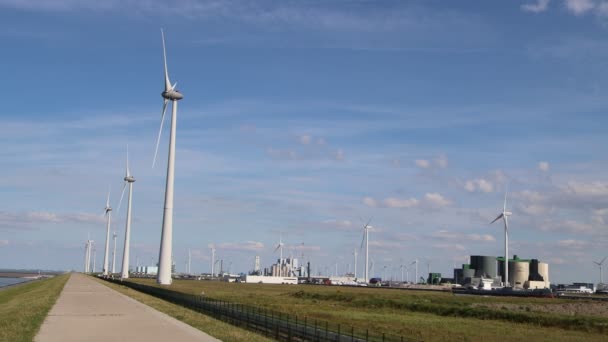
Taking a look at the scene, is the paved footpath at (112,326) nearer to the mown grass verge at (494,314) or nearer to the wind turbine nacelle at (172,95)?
the mown grass verge at (494,314)

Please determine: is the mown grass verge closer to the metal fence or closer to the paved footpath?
the metal fence

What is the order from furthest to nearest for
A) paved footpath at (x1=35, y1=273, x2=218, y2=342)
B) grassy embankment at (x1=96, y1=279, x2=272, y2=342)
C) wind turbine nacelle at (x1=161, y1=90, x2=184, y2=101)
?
wind turbine nacelle at (x1=161, y1=90, x2=184, y2=101) < grassy embankment at (x1=96, y1=279, x2=272, y2=342) < paved footpath at (x1=35, y1=273, x2=218, y2=342)

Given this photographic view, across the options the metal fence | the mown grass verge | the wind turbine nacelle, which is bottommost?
the mown grass verge

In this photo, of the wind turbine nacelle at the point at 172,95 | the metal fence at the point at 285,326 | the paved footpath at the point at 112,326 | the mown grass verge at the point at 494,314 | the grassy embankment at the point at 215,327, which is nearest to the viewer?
the metal fence at the point at 285,326

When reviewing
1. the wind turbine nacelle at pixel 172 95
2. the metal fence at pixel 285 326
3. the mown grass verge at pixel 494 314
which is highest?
the wind turbine nacelle at pixel 172 95

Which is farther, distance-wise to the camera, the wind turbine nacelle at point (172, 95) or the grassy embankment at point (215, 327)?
the wind turbine nacelle at point (172, 95)

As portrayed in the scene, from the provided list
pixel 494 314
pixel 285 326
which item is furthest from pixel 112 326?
pixel 494 314

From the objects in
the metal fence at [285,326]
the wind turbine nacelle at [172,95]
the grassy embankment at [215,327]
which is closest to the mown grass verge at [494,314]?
the metal fence at [285,326]

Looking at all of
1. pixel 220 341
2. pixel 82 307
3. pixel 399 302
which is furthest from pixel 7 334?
pixel 399 302

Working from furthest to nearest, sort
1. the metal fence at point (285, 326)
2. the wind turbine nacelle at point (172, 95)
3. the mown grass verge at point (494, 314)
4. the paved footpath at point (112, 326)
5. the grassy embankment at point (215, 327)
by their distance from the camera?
the wind turbine nacelle at point (172, 95) < the mown grass verge at point (494, 314) < the grassy embankment at point (215, 327) < the paved footpath at point (112, 326) < the metal fence at point (285, 326)

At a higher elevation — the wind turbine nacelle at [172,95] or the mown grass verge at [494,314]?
the wind turbine nacelle at [172,95]

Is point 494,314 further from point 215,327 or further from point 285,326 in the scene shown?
point 285,326

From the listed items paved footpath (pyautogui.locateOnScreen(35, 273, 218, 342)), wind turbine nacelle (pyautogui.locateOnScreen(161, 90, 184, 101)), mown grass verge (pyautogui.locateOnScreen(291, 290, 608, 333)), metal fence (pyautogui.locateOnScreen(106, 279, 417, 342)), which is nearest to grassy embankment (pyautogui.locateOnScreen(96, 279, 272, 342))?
paved footpath (pyautogui.locateOnScreen(35, 273, 218, 342))

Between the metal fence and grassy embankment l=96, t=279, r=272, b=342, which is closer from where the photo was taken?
the metal fence
